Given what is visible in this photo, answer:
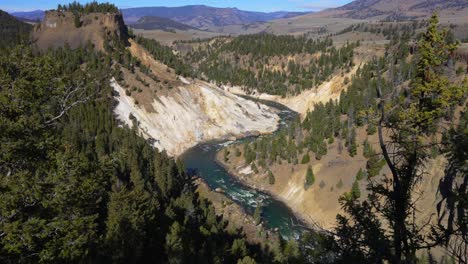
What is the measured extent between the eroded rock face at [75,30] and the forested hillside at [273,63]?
188 ft

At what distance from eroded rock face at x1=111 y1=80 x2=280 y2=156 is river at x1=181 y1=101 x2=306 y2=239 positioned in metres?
4.15

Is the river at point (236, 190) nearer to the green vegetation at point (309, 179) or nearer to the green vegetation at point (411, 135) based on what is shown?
the green vegetation at point (309, 179)

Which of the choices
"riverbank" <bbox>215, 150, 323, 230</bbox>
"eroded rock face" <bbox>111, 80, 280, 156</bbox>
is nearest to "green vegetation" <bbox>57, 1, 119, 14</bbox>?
"eroded rock face" <bbox>111, 80, 280, 156</bbox>

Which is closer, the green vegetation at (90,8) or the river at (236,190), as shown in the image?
the river at (236,190)

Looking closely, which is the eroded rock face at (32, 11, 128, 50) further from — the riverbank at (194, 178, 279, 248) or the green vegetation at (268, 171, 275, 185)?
the green vegetation at (268, 171, 275, 185)

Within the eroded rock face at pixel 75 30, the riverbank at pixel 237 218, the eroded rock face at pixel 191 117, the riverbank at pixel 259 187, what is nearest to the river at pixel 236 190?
the riverbank at pixel 259 187

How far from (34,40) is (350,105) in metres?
82.2

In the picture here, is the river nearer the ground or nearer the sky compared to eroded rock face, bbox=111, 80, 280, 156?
nearer the ground

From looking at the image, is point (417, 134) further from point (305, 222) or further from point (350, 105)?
point (350, 105)

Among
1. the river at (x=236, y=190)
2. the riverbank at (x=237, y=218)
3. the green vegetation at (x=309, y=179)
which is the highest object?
the green vegetation at (x=309, y=179)

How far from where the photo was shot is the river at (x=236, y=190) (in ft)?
168

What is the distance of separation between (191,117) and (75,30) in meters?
42.3

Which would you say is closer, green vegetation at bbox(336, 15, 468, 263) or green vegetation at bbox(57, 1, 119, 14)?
green vegetation at bbox(336, 15, 468, 263)

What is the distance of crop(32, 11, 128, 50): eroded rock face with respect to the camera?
102 metres
